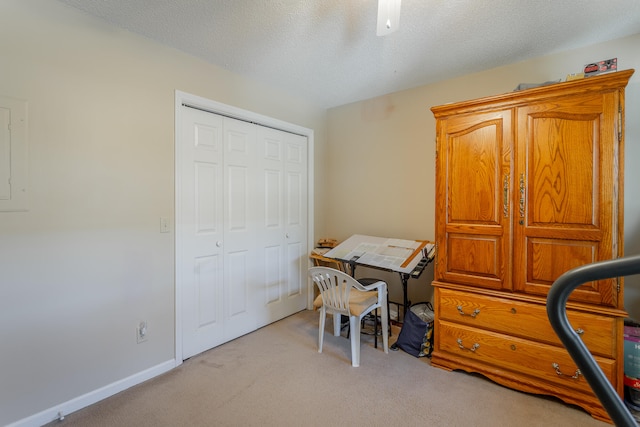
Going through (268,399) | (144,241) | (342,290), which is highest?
(144,241)

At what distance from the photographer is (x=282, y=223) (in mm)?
3373

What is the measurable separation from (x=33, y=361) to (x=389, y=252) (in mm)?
2703

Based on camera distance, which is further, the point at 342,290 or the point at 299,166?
the point at 299,166

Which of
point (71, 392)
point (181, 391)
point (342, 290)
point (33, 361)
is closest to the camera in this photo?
point (33, 361)

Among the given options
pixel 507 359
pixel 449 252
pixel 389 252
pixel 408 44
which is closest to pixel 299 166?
pixel 389 252

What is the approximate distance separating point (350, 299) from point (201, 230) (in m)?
1.45

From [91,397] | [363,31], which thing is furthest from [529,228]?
[91,397]

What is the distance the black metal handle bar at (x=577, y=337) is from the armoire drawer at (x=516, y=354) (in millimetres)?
1668

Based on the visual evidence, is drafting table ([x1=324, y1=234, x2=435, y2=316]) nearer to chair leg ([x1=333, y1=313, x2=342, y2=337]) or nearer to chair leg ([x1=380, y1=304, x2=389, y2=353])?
chair leg ([x1=380, y1=304, x2=389, y2=353])

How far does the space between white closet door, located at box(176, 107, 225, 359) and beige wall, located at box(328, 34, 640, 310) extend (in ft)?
5.29

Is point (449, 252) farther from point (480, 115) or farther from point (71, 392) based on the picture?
point (71, 392)

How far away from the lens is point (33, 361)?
1.75 meters

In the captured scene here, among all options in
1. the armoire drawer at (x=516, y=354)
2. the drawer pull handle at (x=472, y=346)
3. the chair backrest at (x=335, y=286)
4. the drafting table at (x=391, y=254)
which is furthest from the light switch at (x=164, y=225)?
the drawer pull handle at (x=472, y=346)

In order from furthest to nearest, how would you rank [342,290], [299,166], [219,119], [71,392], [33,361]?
[299,166] → [219,119] → [342,290] → [71,392] → [33,361]
